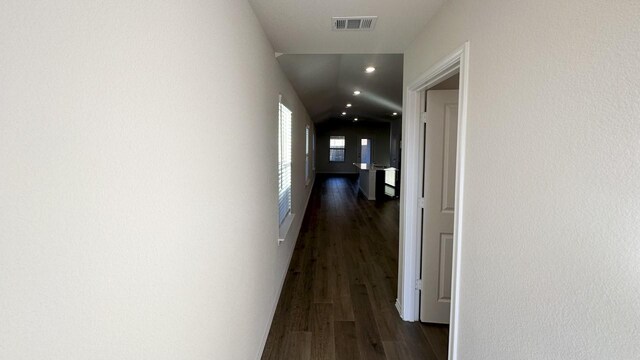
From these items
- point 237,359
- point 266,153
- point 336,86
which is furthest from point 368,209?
point 237,359

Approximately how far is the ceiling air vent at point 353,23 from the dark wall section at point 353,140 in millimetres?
13888

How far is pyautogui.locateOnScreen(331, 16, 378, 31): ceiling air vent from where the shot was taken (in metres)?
2.12

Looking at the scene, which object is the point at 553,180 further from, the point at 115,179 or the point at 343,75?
the point at 343,75

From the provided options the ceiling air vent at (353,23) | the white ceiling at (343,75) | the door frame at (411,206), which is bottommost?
the door frame at (411,206)

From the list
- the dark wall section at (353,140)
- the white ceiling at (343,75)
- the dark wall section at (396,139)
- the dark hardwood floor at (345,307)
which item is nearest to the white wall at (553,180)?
the dark hardwood floor at (345,307)

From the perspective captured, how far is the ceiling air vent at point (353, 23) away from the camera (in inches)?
83.4

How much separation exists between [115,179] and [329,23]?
75.2 inches

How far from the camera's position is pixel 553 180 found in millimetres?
1016

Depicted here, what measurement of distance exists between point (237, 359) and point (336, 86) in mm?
5220

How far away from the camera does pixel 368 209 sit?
798 centimetres

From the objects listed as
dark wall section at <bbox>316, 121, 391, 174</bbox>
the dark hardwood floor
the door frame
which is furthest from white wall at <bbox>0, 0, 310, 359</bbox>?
dark wall section at <bbox>316, 121, 391, 174</bbox>

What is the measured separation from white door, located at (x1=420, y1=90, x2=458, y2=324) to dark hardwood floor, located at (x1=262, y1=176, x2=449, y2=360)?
0.80 feet

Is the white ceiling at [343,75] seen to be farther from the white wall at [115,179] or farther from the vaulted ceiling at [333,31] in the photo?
the white wall at [115,179]

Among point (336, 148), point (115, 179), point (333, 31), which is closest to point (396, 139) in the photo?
point (336, 148)
